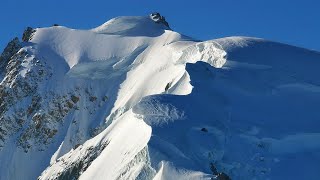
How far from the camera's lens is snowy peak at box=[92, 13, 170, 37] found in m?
91.3

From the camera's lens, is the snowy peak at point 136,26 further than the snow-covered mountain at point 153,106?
Yes

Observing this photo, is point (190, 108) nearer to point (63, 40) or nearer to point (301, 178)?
point (301, 178)

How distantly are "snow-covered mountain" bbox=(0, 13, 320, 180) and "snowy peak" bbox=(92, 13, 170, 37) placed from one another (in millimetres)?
173

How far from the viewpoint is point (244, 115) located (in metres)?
55.8

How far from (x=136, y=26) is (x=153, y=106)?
131 feet

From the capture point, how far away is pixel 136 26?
307 feet

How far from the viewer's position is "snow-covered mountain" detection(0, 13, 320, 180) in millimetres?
50500

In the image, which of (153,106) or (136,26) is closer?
(153,106)

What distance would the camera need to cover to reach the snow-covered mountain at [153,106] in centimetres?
5050

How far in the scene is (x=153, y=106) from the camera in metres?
54.7

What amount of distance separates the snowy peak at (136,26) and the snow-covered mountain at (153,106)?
0.17 meters

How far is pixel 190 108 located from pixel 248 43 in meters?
17.5

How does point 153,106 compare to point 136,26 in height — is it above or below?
above

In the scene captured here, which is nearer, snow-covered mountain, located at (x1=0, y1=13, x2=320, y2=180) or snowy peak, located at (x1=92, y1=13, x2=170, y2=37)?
snow-covered mountain, located at (x1=0, y1=13, x2=320, y2=180)
